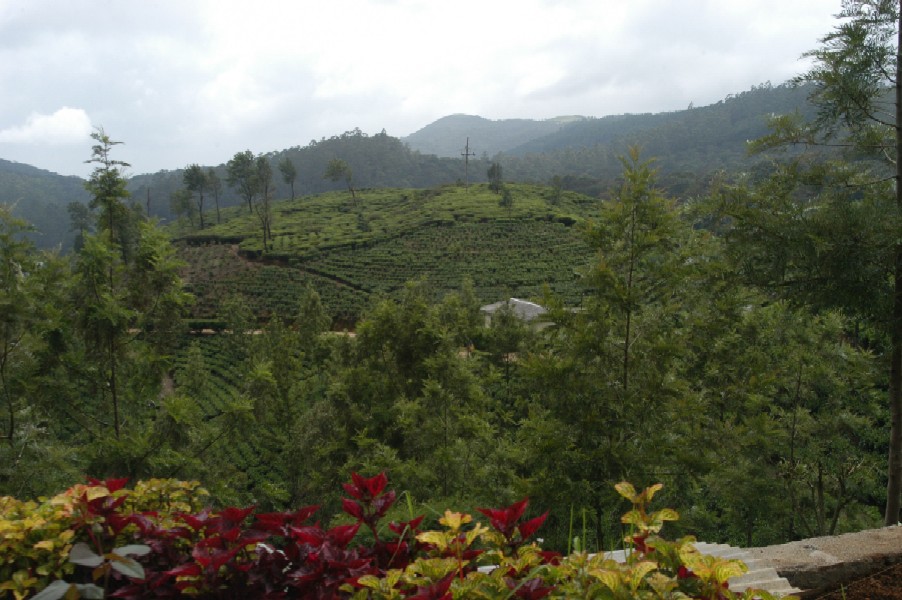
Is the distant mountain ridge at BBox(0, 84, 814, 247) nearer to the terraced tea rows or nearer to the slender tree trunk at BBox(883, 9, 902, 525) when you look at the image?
the terraced tea rows

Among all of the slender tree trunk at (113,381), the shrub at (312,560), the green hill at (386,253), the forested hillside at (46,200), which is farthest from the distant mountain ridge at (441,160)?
the shrub at (312,560)

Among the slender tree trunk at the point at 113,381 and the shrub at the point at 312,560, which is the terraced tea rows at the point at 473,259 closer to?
the slender tree trunk at the point at 113,381

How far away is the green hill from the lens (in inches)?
1593

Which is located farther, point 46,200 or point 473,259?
point 46,200

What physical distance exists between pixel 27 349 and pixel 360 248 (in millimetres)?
46464

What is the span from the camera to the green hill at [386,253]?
40469 millimetres

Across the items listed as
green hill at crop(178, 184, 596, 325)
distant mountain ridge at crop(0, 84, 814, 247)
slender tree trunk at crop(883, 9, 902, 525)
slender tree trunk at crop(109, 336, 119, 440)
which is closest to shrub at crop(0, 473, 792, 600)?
slender tree trunk at crop(883, 9, 902, 525)

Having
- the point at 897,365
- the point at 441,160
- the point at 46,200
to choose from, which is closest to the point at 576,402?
the point at 897,365

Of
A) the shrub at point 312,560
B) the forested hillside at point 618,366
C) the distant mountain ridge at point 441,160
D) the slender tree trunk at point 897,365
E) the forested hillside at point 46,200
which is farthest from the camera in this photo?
the distant mountain ridge at point 441,160

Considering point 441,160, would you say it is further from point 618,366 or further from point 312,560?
point 312,560

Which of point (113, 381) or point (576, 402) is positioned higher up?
point (576, 402)

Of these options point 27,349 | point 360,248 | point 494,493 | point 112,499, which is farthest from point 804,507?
point 360,248

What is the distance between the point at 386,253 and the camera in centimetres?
4972

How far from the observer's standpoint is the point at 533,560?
1528 mm
